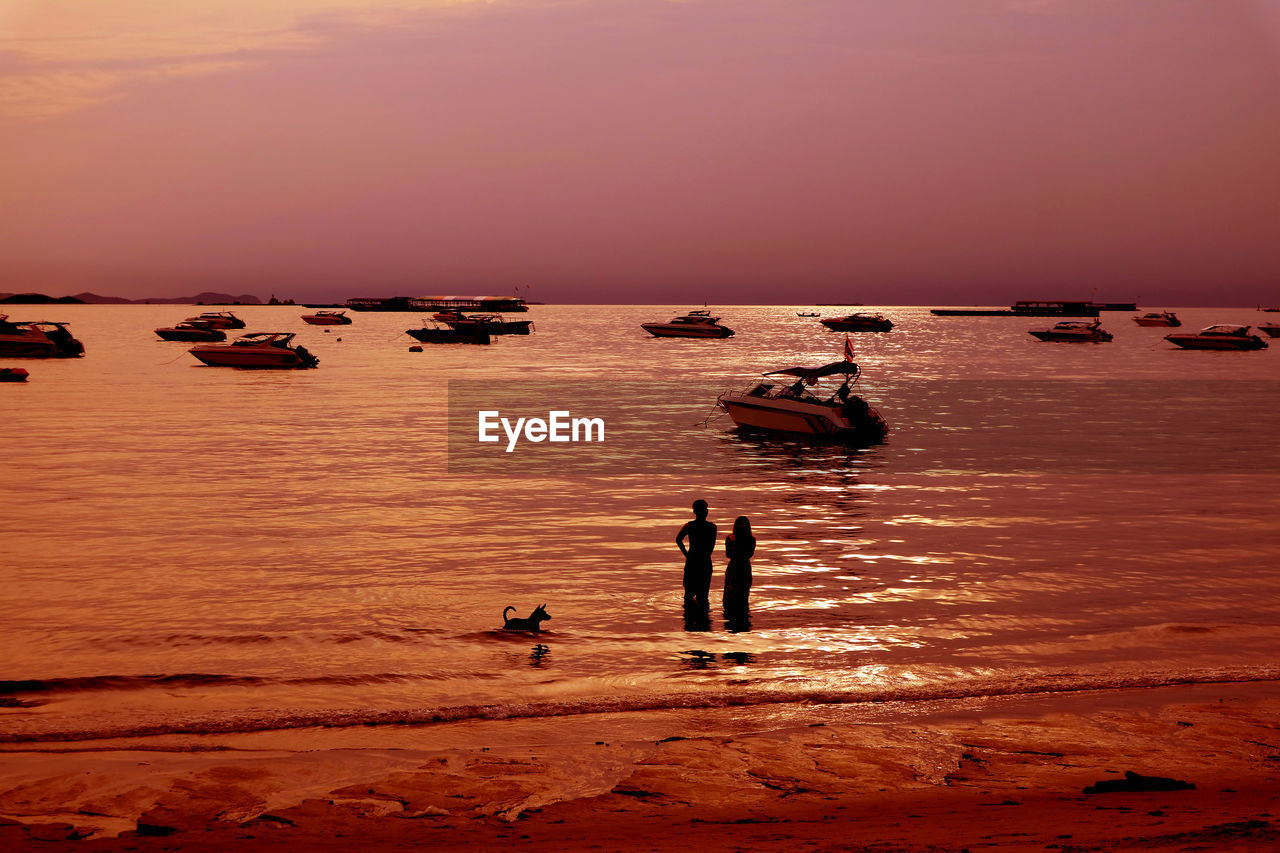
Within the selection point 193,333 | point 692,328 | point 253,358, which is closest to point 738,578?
point 253,358

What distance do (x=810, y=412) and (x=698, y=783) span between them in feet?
99.9

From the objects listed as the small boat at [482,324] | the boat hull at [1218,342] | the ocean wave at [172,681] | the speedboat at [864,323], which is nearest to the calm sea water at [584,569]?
the ocean wave at [172,681]

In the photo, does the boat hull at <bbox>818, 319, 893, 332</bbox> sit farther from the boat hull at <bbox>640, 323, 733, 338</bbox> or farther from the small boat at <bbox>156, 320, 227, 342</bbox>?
the small boat at <bbox>156, 320, 227, 342</bbox>

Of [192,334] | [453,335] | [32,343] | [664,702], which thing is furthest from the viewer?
[453,335]

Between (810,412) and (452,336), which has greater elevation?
(452,336)

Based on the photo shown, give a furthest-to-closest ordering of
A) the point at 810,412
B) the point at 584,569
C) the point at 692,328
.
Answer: the point at 692,328 → the point at 810,412 → the point at 584,569

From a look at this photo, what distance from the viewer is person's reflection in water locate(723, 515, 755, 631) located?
1455cm

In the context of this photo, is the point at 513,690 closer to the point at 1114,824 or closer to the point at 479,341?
the point at 1114,824

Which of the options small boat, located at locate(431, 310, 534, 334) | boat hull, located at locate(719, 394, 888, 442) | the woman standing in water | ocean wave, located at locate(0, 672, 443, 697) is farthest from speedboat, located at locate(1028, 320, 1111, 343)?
ocean wave, located at locate(0, 672, 443, 697)

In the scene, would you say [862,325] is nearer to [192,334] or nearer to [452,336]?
[452,336]

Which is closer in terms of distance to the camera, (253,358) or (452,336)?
(253,358)

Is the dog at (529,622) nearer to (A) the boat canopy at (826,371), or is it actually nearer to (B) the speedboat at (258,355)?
(A) the boat canopy at (826,371)

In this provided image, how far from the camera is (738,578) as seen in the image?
1490 cm

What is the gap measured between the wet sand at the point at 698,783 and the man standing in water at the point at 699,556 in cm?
348
